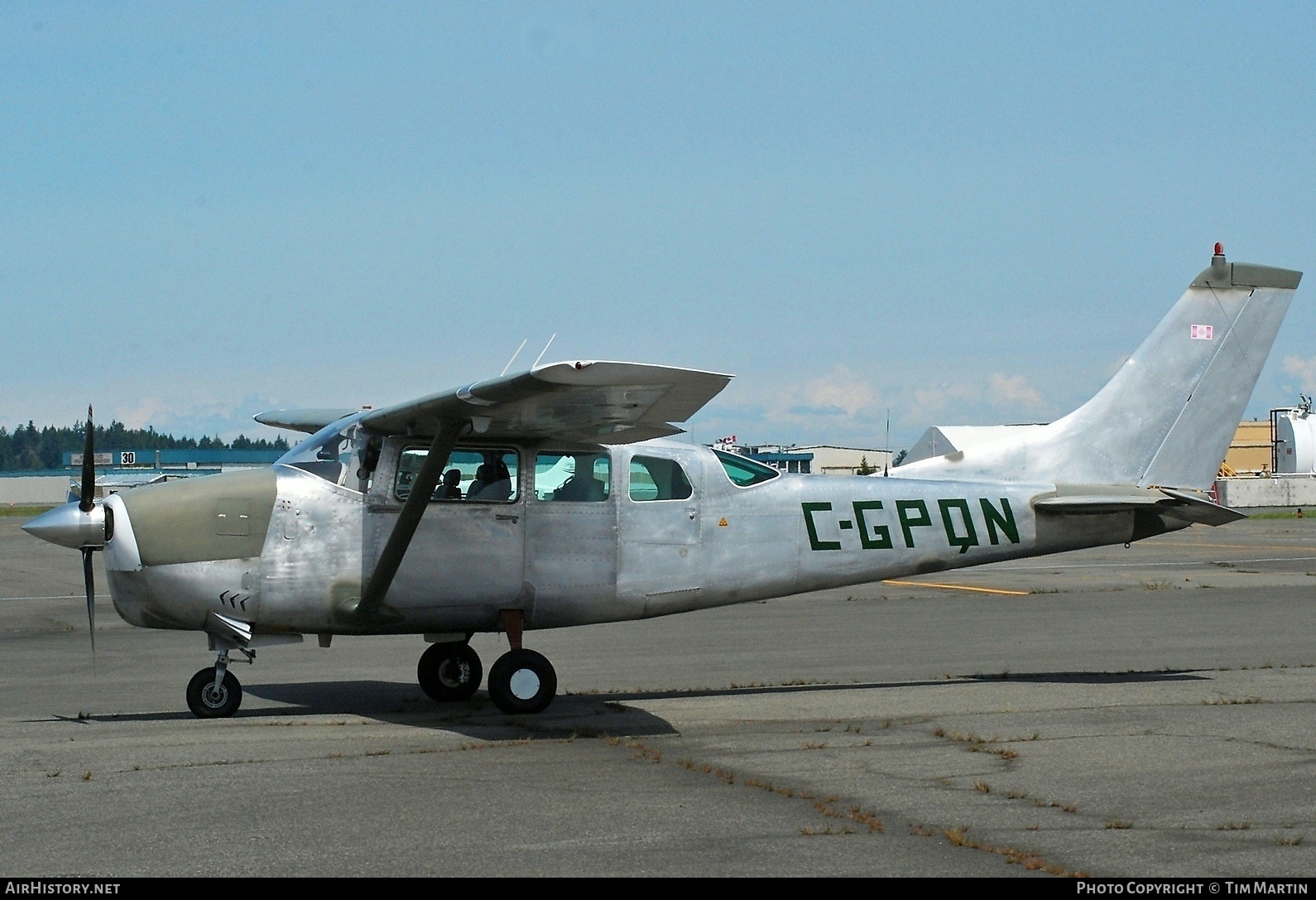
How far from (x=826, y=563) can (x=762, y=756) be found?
3388mm

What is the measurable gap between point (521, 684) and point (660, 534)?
1760 millimetres

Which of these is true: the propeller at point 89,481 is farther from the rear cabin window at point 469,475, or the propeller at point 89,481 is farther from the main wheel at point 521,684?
the main wheel at point 521,684

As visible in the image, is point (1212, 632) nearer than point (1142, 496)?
No

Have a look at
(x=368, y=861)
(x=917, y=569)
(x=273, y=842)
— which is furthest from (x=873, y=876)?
(x=917, y=569)

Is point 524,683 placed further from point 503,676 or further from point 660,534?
point 660,534

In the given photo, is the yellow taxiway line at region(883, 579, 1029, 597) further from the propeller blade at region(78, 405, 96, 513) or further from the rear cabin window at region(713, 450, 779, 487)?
the propeller blade at region(78, 405, 96, 513)

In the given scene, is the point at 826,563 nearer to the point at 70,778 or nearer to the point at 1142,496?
the point at 1142,496

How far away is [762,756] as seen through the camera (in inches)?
335

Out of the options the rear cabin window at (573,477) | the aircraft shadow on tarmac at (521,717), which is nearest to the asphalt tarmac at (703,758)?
the aircraft shadow on tarmac at (521,717)

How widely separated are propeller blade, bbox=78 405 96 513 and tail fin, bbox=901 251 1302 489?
740 cm

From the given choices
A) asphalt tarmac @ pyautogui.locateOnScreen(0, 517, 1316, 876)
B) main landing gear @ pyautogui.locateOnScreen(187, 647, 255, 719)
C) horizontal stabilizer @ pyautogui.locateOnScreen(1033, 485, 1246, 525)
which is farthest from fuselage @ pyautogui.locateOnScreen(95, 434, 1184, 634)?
asphalt tarmac @ pyautogui.locateOnScreen(0, 517, 1316, 876)

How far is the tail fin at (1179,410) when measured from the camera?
40.9 feet

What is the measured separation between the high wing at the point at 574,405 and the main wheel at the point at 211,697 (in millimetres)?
2367

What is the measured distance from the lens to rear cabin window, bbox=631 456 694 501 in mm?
11227
